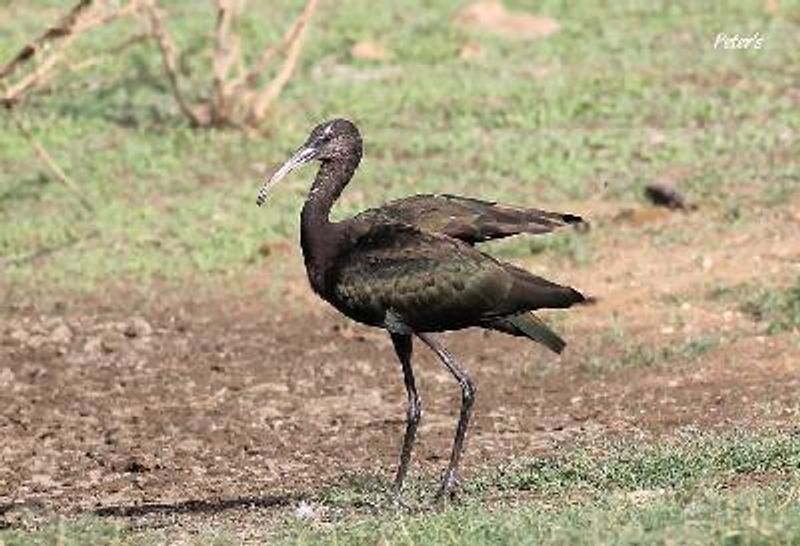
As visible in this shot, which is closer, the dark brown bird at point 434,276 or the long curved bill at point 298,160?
the dark brown bird at point 434,276

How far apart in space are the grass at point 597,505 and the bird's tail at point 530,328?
535mm

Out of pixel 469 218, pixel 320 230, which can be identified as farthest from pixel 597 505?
pixel 320 230

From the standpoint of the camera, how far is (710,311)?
42.2 ft

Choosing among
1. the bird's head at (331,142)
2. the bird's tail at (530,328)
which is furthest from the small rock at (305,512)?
the bird's head at (331,142)

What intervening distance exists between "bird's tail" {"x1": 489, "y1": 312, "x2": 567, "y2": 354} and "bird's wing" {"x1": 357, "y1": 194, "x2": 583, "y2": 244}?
35 centimetres

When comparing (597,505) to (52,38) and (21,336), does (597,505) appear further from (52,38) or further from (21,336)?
→ (52,38)

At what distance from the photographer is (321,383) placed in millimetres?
12141

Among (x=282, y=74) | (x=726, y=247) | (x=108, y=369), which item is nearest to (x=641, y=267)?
(x=726, y=247)

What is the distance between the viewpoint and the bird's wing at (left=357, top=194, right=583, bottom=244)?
8.77m

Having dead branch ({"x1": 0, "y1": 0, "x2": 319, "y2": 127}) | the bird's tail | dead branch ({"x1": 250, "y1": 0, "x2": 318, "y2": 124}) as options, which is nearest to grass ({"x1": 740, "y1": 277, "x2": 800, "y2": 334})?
the bird's tail

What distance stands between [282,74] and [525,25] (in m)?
4.36

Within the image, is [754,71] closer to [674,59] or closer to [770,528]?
[674,59]

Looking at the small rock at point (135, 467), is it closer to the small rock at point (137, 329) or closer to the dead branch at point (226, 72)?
the small rock at point (137, 329)

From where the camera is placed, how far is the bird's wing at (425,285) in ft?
28.5
